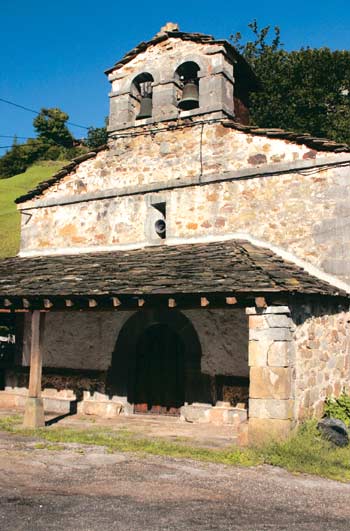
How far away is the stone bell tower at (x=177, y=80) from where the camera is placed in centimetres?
1038

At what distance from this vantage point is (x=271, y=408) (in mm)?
6953

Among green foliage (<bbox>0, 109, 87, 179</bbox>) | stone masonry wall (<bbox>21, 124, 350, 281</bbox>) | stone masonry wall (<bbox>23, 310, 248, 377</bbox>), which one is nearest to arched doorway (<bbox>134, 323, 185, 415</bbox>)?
stone masonry wall (<bbox>23, 310, 248, 377</bbox>)

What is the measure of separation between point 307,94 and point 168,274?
17.2 m

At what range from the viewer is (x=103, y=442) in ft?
24.5

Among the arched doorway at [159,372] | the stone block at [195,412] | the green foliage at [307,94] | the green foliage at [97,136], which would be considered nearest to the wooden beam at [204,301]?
the stone block at [195,412]

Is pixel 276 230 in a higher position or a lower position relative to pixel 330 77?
lower

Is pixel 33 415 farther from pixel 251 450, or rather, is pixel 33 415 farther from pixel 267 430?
pixel 267 430

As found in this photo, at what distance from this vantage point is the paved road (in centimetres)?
429

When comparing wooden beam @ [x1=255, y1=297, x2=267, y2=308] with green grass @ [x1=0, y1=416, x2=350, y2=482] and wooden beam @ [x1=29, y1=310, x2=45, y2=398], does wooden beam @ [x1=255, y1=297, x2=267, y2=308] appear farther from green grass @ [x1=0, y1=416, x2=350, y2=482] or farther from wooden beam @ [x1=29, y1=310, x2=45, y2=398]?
wooden beam @ [x1=29, y1=310, x2=45, y2=398]

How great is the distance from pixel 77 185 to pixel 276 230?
4804mm

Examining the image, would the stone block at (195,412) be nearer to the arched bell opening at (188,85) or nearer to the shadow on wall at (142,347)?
the shadow on wall at (142,347)

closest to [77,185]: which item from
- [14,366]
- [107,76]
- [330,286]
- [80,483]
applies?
[107,76]

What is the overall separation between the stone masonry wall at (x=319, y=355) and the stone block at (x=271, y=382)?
16.2 inches

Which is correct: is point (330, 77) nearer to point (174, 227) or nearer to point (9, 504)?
point (174, 227)
